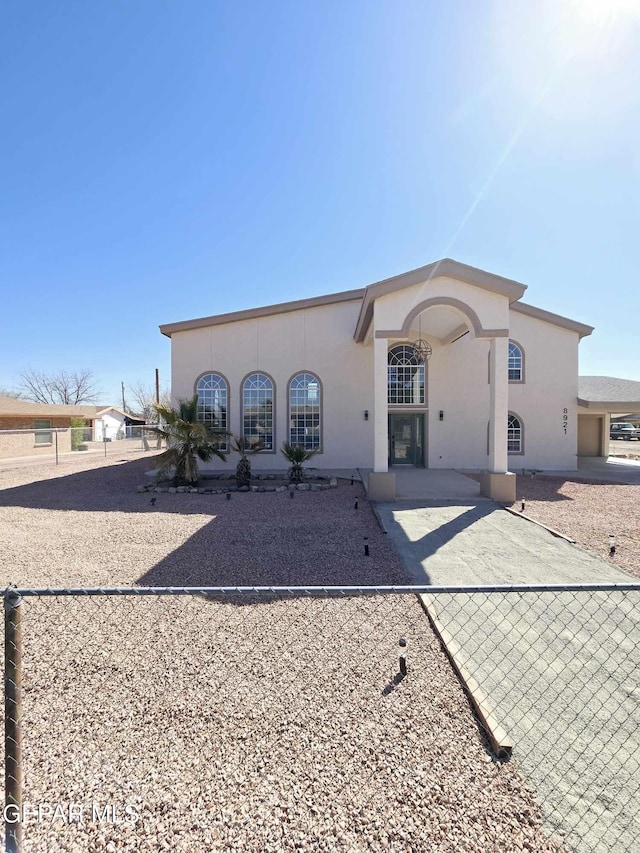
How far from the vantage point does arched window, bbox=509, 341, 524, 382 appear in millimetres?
13570

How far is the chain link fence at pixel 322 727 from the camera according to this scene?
1.83 meters

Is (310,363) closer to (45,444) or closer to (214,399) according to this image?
(214,399)

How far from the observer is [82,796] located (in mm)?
2012

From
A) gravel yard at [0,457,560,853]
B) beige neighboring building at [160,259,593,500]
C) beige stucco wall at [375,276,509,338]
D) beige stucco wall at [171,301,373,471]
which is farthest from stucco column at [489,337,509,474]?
gravel yard at [0,457,560,853]

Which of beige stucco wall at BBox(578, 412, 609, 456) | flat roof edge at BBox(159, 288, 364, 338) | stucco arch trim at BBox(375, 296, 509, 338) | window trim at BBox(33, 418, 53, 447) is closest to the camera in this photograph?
stucco arch trim at BBox(375, 296, 509, 338)

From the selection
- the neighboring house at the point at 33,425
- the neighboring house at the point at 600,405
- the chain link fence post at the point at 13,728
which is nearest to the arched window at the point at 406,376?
the neighboring house at the point at 600,405

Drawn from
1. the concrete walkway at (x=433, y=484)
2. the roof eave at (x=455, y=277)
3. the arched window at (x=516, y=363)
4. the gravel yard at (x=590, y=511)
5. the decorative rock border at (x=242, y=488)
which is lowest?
the gravel yard at (x=590, y=511)

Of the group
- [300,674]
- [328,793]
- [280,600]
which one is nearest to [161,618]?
[280,600]

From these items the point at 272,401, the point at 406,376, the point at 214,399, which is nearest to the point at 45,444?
the point at 214,399

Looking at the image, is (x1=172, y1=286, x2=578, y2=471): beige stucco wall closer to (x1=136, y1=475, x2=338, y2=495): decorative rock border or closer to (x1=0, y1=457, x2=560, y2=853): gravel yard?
(x1=136, y1=475, x2=338, y2=495): decorative rock border

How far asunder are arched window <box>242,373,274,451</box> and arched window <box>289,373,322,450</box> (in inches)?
30.8

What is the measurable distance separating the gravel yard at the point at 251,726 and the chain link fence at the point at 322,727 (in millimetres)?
11

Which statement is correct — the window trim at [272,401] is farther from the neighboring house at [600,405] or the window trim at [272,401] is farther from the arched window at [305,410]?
the neighboring house at [600,405]

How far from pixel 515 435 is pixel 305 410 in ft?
26.4
